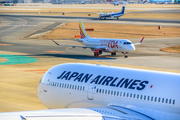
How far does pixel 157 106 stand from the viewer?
18281 mm

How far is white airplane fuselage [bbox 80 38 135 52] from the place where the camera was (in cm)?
6334

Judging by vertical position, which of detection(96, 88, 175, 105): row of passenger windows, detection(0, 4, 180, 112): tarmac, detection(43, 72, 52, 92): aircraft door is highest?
detection(96, 88, 175, 105): row of passenger windows

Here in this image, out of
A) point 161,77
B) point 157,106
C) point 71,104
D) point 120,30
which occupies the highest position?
point 161,77

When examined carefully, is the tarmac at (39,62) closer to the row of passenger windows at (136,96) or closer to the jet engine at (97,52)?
the jet engine at (97,52)

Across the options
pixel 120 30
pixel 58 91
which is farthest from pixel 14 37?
pixel 58 91

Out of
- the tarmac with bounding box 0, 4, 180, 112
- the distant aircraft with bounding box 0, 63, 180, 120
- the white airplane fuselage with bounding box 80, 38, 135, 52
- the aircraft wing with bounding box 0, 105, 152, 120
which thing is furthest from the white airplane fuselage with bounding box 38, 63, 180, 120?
the white airplane fuselage with bounding box 80, 38, 135, 52

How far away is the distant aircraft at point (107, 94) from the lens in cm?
1742

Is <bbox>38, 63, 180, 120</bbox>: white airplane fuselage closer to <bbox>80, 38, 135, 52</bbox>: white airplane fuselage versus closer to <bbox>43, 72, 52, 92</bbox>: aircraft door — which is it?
<bbox>43, 72, 52, 92</bbox>: aircraft door

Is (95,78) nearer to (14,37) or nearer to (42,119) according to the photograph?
(42,119)

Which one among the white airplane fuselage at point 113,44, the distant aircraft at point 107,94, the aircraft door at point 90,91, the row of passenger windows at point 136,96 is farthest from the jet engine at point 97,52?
the row of passenger windows at point 136,96

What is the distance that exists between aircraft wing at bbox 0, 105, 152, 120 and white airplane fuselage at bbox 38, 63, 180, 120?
20.7 inches

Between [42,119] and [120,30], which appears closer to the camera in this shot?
[42,119]

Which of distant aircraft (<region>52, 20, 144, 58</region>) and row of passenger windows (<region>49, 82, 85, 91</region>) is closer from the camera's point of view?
row of passenger windows (<region>49, 82, 85, 91</region>)

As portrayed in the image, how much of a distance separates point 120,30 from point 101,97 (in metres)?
96.4
